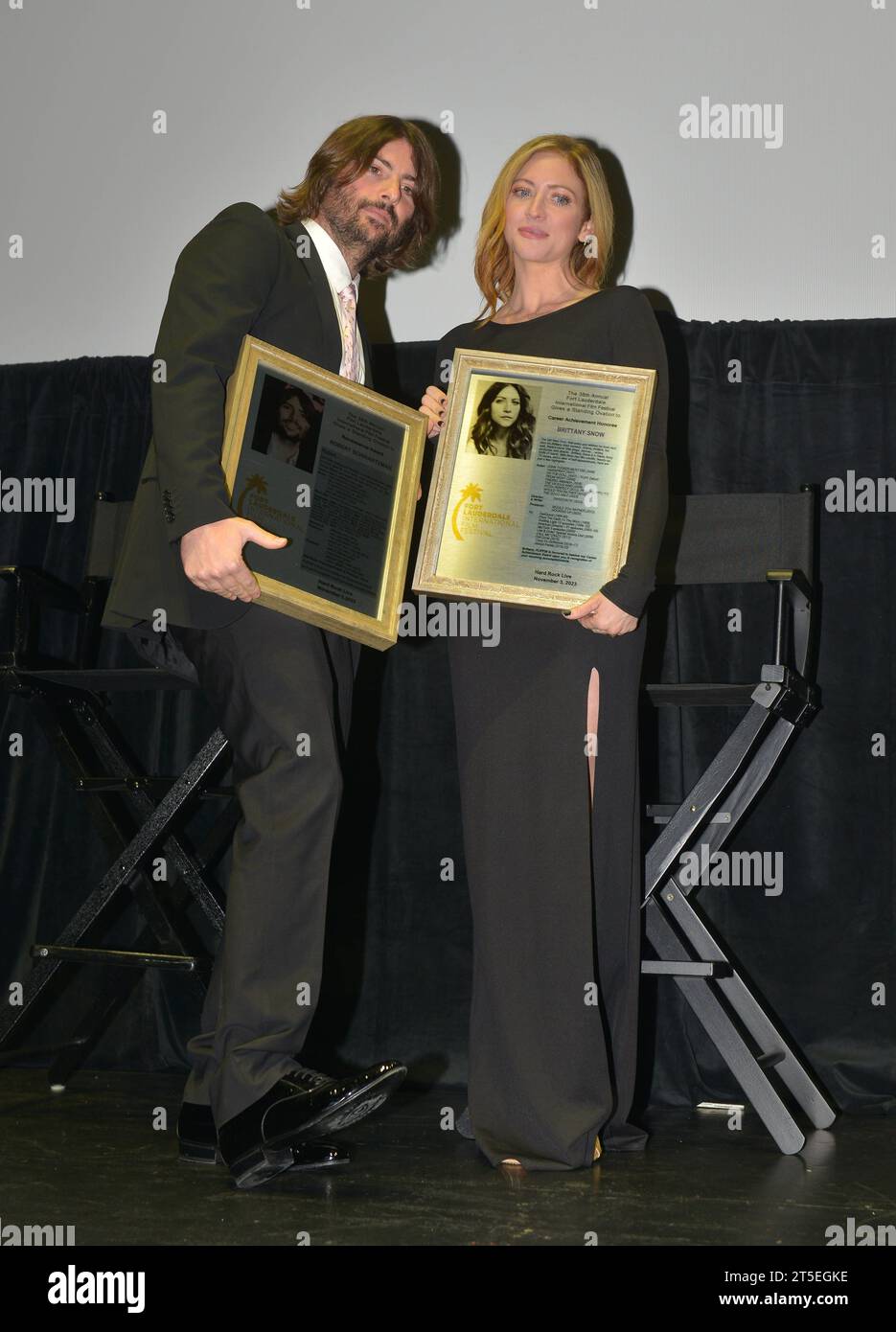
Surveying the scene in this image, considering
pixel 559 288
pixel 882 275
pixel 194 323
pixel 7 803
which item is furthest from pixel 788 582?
pixel 7 803

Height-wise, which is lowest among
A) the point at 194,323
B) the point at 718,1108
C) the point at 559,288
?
the point at 718,1108

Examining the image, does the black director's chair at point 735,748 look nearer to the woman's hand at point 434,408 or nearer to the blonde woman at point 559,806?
the blonde woman at point 559,806

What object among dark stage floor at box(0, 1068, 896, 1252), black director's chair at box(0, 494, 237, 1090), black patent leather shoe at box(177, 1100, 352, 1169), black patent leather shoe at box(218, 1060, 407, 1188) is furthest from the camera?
black director's chair at box(0, 494, 237, 1090)

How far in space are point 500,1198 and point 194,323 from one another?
1283 mm

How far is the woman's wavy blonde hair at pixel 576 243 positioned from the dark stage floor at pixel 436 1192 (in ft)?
4.74

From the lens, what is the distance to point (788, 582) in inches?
99.3

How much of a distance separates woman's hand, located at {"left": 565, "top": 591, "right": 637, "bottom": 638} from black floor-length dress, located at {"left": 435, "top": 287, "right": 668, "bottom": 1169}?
0.05 feet

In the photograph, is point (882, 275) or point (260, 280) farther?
point (882, 275)

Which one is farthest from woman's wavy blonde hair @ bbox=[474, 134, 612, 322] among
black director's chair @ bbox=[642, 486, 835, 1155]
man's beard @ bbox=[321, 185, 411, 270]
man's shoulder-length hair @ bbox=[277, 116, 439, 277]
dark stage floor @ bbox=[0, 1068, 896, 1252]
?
dark stage floor @ bbox=[0, 1068, 896, 1252]

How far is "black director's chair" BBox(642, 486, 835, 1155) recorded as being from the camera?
2.42m

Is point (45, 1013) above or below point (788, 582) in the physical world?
below

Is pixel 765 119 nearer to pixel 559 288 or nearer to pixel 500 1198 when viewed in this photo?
pixel 559 288

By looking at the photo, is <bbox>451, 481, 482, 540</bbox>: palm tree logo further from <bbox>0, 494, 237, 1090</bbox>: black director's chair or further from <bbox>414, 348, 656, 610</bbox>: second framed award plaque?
<bbox>0, 494, 237, 1090</bbox>: black director's chair
